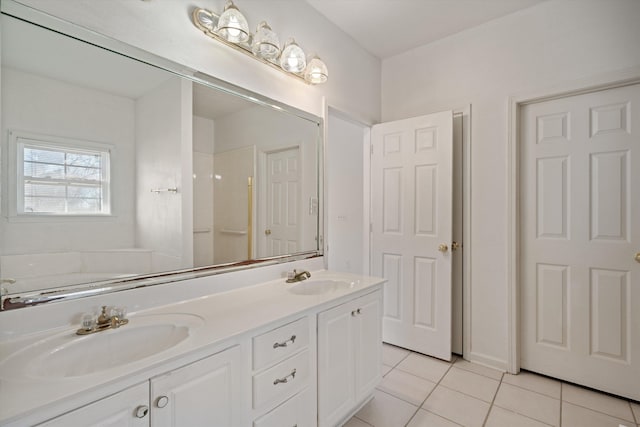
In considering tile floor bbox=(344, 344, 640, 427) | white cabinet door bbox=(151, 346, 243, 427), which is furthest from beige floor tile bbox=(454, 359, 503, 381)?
white cabinet door bbox=(151, 346, 243, 427)

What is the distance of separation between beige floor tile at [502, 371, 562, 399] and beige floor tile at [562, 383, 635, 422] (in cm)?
5

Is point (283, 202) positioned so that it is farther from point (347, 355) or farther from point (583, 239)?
point (583, 239)

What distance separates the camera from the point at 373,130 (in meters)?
2.80

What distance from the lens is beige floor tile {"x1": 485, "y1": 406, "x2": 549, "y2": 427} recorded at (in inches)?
66.1

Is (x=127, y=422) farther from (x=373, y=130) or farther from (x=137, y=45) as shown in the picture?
(x=373, y=130)

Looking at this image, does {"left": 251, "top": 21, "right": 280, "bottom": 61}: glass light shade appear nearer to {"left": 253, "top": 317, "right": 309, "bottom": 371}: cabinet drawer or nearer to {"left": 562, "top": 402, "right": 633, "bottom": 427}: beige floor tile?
{"left": 253, "top": 317, "right": 309, "bottom": 371}: cabinet drawer

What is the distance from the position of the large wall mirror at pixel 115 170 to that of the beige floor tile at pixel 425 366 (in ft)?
4.84

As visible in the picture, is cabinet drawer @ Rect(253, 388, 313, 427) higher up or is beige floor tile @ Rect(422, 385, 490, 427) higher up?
cabinet drawer @ Rect(253, 388, 313, 427)

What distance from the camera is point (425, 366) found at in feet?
7.69

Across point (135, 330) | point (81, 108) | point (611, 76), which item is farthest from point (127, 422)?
point (611, 76)

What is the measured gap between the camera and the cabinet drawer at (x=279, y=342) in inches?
45.2

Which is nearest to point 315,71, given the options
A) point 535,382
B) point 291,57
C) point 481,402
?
point 291,57

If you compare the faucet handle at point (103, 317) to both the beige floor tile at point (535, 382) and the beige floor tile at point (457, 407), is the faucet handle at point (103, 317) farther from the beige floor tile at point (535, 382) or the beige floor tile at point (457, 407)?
the beige floor tile at point (535, 382)

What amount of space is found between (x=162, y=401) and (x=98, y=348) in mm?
355
